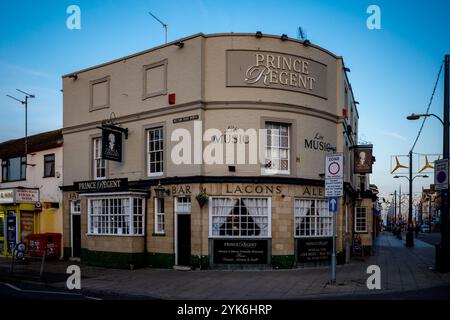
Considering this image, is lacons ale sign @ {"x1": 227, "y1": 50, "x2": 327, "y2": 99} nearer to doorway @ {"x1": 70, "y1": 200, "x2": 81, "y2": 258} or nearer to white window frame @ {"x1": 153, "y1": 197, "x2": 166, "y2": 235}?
white window frame @ {"x1": 153, "y1": 197, "x2": 166, "y2": 235}

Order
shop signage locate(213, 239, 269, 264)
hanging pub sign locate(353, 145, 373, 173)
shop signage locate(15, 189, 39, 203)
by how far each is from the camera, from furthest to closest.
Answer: hanging pub sign locate(353, 145, 373, 173) < shop signage locate(15, 189, 39, 203) < shop signage locate(213, 239, 269, 264)

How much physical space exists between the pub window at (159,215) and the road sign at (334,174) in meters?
7.83

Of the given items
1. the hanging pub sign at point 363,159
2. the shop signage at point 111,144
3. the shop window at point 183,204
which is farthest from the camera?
the hanging pub sign at point 363,159

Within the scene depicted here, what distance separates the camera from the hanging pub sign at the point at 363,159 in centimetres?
2562

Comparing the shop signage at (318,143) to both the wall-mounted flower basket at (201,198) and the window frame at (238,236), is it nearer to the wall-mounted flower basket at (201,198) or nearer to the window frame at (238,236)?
A: the window frame at (238,236)

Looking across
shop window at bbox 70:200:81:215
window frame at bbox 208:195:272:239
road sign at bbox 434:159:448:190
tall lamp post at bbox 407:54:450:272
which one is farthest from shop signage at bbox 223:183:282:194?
shop window at bbox 70:200:81:215

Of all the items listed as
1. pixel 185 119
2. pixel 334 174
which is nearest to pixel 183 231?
pixel 185 119

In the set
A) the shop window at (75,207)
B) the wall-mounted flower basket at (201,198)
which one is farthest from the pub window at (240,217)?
the shop window at (75,207)

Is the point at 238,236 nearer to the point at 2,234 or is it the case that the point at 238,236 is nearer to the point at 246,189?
the point at 246,189

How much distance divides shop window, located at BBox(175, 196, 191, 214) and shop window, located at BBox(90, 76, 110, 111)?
6.40m

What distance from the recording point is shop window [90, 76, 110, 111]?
22125mm

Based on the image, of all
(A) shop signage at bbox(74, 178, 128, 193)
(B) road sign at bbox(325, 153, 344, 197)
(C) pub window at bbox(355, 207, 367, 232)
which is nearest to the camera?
(B) road sign at bbox(325, 153, 344, 197)

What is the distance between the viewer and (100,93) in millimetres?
22484
